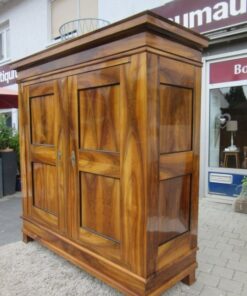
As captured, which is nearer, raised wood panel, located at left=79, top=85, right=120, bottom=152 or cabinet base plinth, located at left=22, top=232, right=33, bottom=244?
raised wood panel, located at left=79, top=85, right=120, bottom=152

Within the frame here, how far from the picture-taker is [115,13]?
537 cm

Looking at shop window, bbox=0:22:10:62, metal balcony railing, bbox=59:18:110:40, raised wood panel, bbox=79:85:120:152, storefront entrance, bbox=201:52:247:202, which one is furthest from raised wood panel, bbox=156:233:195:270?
shop window, bbox=0:22:10:62

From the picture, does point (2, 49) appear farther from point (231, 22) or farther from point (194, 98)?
point (194, 98)

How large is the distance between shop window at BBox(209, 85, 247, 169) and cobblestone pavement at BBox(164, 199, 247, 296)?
936mm

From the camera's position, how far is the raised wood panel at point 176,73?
1797 mm

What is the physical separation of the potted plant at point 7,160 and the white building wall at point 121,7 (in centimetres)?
286

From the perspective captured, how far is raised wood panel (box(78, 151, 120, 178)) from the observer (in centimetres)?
193

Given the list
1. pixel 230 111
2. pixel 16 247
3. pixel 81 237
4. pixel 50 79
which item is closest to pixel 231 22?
pixel 230 111

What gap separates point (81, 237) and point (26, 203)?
3.14 feet

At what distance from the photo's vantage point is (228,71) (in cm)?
425

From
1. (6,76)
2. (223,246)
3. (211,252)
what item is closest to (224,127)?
(223,246)

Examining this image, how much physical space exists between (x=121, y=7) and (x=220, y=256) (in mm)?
4600

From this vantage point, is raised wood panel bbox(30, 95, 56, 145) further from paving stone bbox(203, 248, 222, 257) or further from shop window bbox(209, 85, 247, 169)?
shop window bbox(209, 85, 247, 169)

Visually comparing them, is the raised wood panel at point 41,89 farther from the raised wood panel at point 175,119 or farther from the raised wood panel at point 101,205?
the raised wood panel at point 175,119
